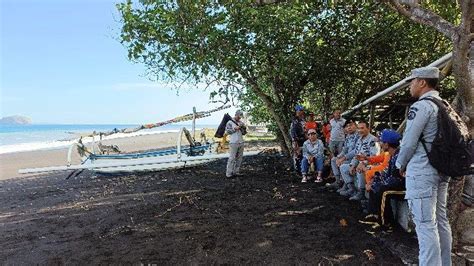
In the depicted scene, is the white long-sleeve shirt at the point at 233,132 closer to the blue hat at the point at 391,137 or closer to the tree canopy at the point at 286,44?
the tree canopy at the point at 286,44

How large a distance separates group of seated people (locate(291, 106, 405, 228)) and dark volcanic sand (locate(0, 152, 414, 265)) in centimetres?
33

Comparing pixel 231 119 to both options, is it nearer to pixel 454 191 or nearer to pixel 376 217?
pixel 376 217

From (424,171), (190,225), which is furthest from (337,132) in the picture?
(424,171)

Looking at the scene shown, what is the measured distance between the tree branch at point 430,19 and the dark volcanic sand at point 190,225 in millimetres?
2751

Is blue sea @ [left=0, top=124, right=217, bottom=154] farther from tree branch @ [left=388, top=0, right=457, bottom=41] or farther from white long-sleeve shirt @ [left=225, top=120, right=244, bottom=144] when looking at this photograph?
tree branch @ [left=388, top=0, right=457, bottom=41]

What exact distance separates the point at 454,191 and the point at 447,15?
23.3 ft

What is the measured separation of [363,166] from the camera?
24.3 ft

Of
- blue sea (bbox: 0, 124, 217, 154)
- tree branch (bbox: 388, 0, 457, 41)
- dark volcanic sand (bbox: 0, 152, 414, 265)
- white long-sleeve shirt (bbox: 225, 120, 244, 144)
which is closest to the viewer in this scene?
tree branch (bbox: 388, 0, 457, 41)

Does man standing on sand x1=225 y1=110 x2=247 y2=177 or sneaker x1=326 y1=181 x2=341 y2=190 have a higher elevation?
man standing on sand x1=225 y1=110 x2=247 y2=177

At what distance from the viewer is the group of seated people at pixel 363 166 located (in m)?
6.10

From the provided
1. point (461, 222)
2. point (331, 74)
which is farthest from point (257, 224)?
point (331, 74)

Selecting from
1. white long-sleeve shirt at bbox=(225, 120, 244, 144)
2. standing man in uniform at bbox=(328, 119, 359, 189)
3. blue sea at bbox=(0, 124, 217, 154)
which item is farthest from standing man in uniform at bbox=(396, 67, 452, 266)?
blue sea at bbox=(0, 124, 217, 154)

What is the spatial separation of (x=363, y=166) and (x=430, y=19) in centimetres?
299

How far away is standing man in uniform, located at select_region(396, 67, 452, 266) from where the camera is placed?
3.82m
